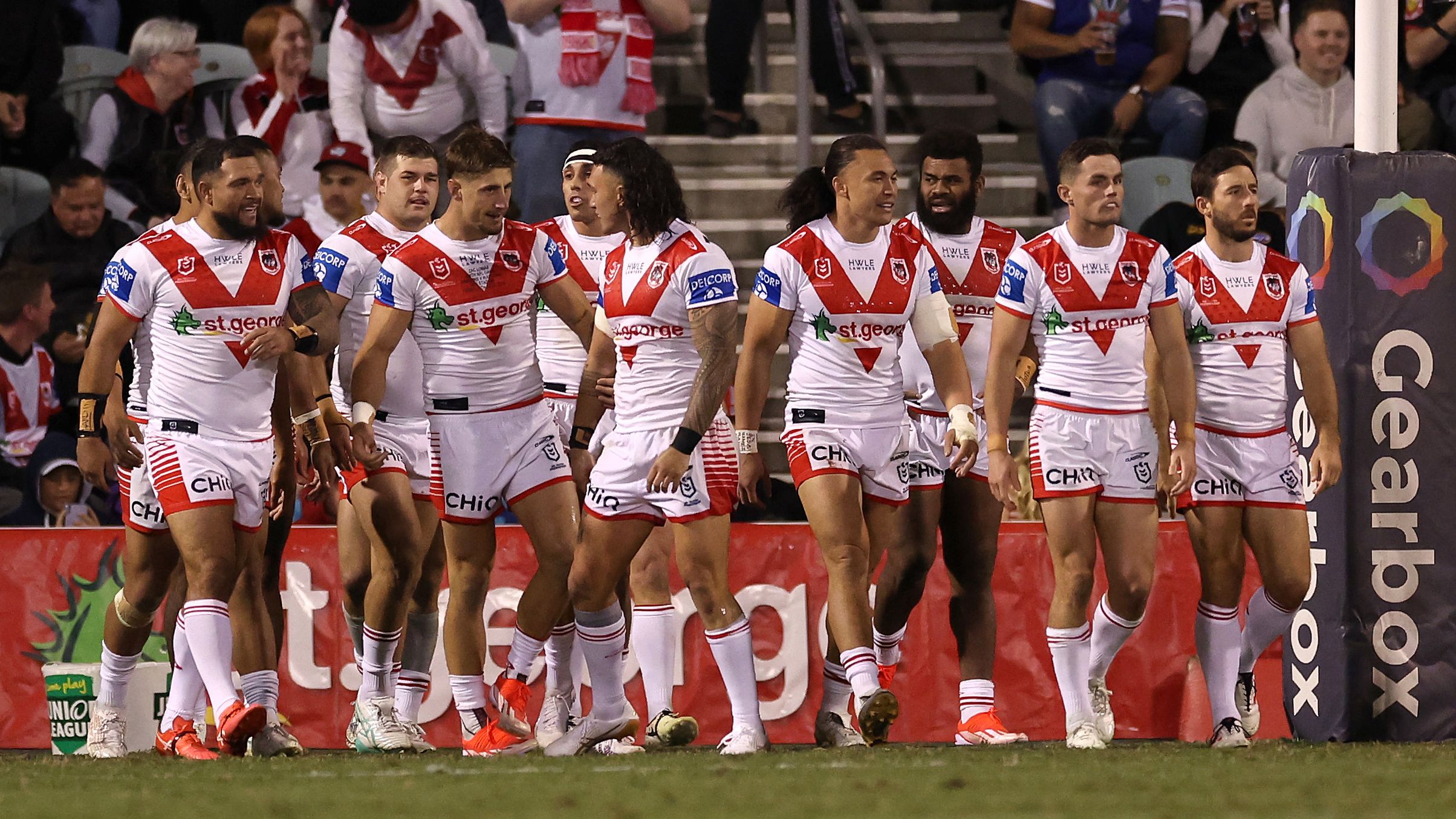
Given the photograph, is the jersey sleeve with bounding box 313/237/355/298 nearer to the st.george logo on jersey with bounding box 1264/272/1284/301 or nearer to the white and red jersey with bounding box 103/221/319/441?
the white and red jersey with bounding box 103/221/319/441

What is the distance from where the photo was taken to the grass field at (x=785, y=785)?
5.39 metres

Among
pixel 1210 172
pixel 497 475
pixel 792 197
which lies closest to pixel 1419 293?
pixel 1210 172

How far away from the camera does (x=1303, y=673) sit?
7785 mm

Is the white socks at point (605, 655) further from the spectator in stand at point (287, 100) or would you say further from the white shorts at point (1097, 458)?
the spectator in stand at point (287, 100)

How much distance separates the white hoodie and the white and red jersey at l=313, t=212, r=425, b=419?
6.14 meters

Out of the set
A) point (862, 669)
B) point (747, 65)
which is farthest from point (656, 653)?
point (747, 65)

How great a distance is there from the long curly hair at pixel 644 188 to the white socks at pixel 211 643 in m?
2.17

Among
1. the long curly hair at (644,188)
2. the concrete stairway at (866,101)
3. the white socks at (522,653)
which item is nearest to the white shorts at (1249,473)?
the long curly hair at (644,188)

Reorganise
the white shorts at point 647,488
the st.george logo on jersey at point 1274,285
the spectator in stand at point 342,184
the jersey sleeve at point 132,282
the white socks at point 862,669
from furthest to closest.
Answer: the spectator in stand at point 342,184, the st.george logo on jersey at point 1274,285, the jersey sleeve at point 132,282, the white shorts at point 647,488, the white socks at point 862,669

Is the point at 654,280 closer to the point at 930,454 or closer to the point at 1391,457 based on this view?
the point at 930,454

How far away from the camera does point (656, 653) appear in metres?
7.49

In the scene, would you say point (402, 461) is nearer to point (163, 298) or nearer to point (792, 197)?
point (163, 298)

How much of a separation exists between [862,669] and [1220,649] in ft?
5.29

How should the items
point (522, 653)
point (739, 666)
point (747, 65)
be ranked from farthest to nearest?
point (747, 65), point (522, 653), point (739, 666)
